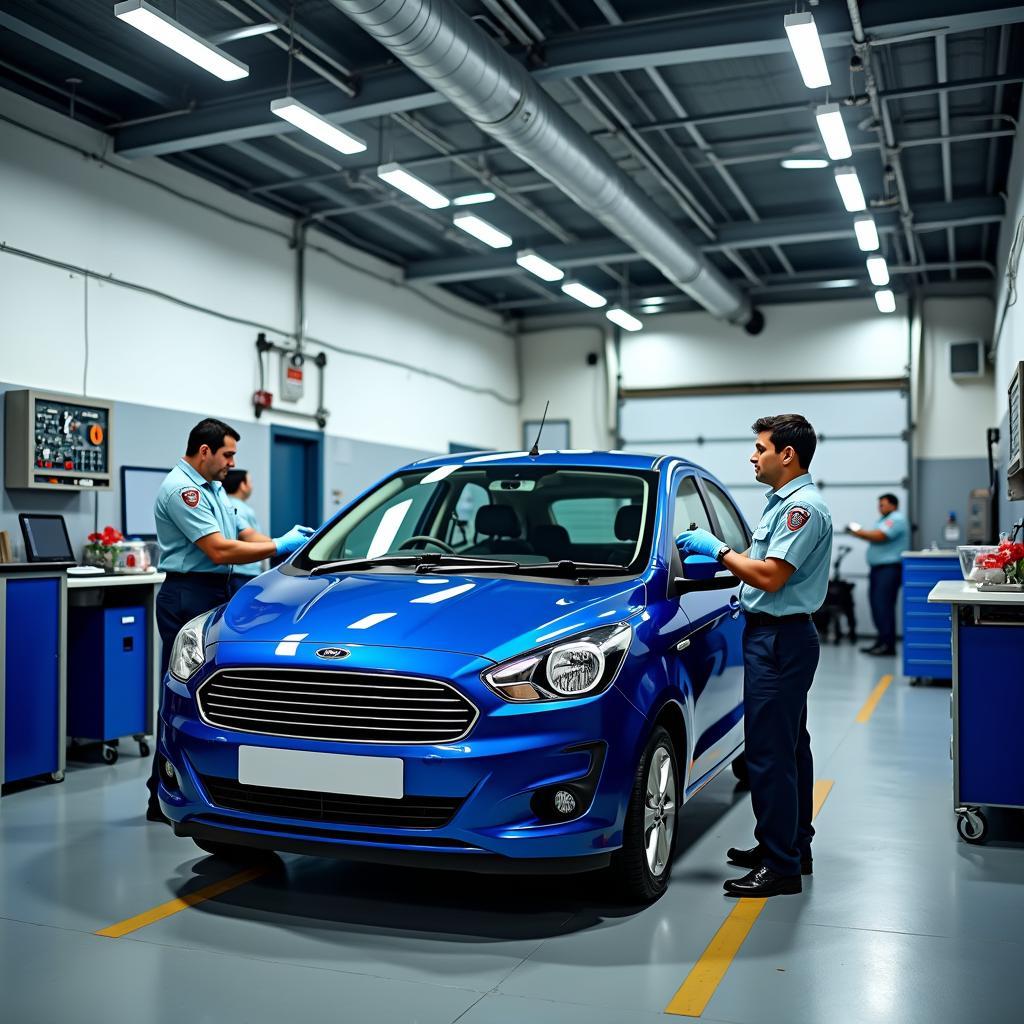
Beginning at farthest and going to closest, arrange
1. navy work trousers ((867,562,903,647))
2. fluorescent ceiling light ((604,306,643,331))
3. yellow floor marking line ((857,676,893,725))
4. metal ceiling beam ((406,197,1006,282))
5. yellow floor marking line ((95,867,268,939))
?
fluorescent ceiling light ((604,306,643,331)), navy work trousers ((867,562,903,647)), metal ceiling beam ((406,197,1006,282)), yellow floor marking line ((857,676,893,725)), yellow floor marking line ((95,867,268,939))

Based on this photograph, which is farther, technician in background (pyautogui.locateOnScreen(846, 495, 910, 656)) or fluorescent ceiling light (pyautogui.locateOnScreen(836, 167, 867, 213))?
technician in background (pyautogui.locateOnScreen(846, 495, 910, 656))

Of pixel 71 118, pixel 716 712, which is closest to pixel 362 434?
pixel 71 118

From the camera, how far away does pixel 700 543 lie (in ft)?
12.8

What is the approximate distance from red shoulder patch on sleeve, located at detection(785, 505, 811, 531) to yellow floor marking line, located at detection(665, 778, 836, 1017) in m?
1.31

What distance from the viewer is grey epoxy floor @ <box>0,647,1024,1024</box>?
2.91 meters

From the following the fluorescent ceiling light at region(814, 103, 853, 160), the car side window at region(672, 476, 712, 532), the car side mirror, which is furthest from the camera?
the fluorescent ceiling light at region(814, 103, 853, 160)

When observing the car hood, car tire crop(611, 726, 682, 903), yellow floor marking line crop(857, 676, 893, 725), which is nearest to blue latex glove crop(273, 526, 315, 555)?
the car hood

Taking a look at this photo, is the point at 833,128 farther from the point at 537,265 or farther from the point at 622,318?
the point at 622,318

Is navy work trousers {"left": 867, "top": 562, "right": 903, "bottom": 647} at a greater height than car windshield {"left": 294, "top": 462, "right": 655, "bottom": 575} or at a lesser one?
lesser

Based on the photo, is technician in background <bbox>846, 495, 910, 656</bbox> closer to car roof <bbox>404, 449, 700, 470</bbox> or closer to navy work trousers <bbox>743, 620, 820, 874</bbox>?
car roof <bbox>404, 449, 700, 470</bbox>

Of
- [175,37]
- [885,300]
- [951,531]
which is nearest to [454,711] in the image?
[175,37]

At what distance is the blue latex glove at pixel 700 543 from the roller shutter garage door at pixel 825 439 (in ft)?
34.2

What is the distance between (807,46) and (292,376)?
6.27 m

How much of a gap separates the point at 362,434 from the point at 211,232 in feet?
10.5
